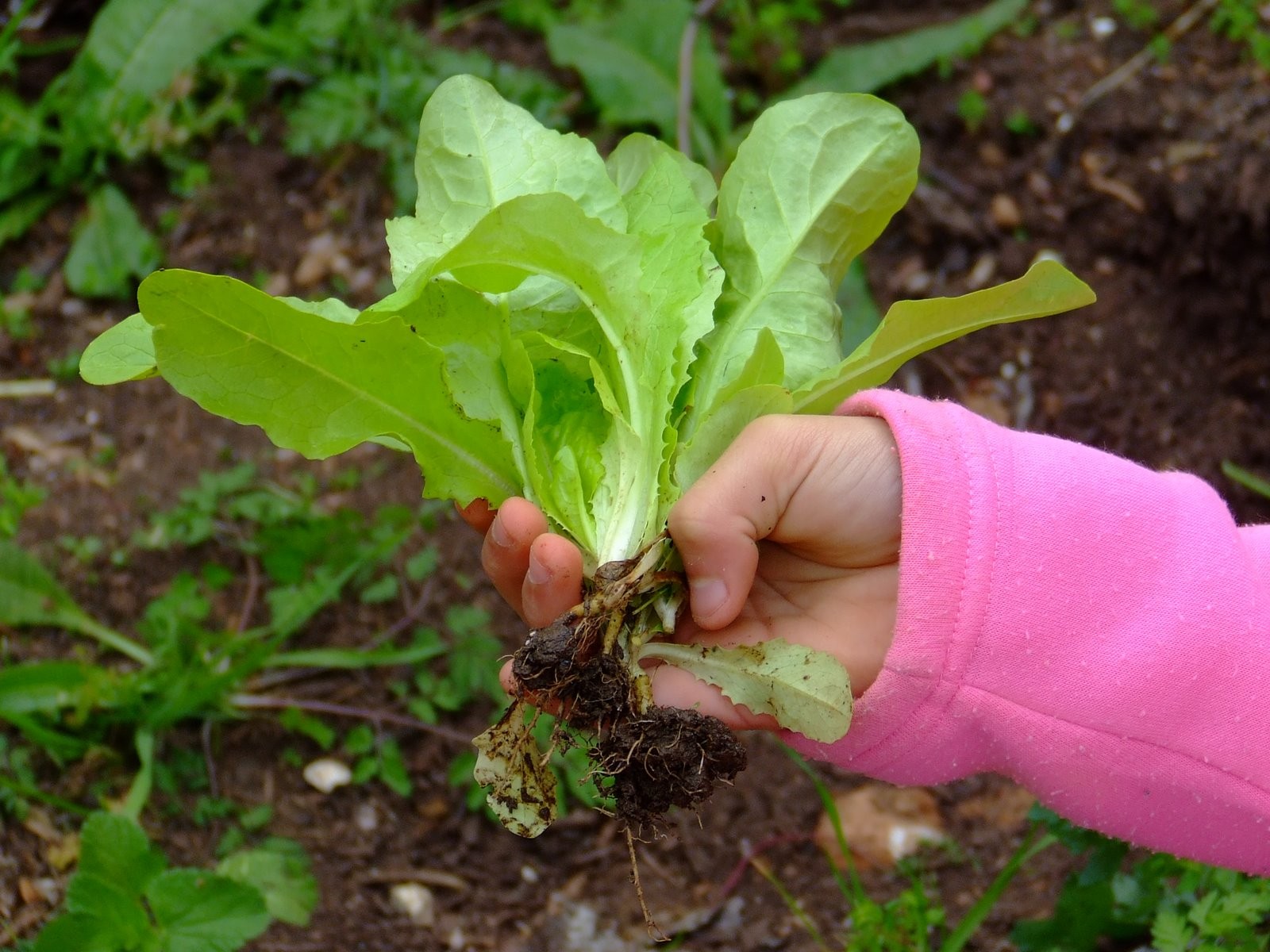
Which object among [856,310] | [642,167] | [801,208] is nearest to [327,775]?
[642,167]

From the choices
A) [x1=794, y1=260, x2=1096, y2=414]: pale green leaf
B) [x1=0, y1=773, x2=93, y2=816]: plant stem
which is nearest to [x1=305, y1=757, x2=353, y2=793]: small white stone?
[x1=0, y1=773, x2=93, y2=816]: plant stem

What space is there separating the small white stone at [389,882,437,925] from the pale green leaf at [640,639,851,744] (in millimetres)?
995

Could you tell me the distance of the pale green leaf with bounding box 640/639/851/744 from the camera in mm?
1480

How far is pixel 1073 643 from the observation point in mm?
1601

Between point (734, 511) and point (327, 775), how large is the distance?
129cm

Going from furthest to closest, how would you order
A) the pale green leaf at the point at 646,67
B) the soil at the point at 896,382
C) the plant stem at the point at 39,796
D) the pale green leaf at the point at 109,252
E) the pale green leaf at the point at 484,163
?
the pale green leaf at the point at 646,67 < the pale green leaf at the point at 109,252 < the soil at the point at 896,382 < the plant stem at the point at 39,796 < the pale green leaf at the point at 484,163

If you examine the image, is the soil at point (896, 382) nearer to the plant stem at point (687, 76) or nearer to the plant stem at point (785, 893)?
the plant stem at point (785, 893)

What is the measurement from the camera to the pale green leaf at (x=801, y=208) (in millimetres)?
1797

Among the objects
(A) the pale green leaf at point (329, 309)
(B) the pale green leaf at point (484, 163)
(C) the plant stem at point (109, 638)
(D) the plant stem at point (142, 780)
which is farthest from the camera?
(C) the plant stem at point (109, 638)

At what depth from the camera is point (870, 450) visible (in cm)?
164

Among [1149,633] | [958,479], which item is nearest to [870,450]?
[958,479]

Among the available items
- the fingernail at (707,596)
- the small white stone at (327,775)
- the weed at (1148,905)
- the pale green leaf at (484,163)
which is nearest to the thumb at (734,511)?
the fingernail at (707,596)

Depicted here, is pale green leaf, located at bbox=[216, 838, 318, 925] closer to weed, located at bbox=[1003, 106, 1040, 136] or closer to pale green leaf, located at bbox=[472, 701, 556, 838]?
pale green leaf, located at bbox=[472, 701, 556, 838]

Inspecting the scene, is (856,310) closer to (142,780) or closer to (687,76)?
(687,76)
